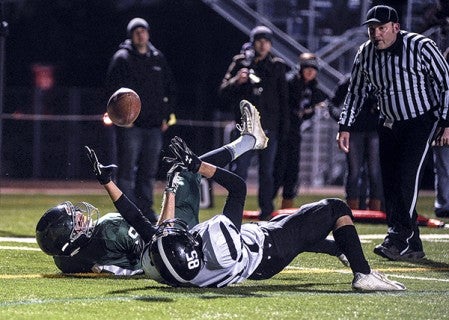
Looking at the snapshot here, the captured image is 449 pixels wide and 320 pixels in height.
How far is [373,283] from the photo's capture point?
7.73 meters

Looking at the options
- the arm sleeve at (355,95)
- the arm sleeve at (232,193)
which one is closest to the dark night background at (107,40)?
the arm sleeve at (355,95)

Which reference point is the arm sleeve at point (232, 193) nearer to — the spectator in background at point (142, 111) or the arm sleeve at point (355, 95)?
the arm sleeve at point (355, 95)

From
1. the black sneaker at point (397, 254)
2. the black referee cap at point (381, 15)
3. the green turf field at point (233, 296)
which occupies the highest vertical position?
the black referee cap at point (381, 15)

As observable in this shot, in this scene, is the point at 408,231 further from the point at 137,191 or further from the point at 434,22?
the point at 434,22

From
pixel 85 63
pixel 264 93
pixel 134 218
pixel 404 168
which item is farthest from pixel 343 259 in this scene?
pixel 85 63

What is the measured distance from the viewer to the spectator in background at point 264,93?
44.3 ft

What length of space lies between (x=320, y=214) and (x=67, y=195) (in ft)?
36.4

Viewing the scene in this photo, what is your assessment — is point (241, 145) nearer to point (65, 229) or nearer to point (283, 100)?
point (65, 229)

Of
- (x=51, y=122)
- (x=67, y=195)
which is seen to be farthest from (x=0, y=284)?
(x=51, y=122)

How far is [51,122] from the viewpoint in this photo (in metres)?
22.9

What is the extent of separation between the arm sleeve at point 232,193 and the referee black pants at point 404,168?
2.30 m

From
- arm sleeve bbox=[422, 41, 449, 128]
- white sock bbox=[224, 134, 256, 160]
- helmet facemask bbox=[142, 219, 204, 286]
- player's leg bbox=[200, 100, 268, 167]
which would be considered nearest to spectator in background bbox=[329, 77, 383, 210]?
arm sleeve bbox=[422, 41, 449, 128]

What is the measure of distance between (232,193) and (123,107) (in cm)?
183

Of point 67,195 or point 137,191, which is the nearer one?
point 137,191
